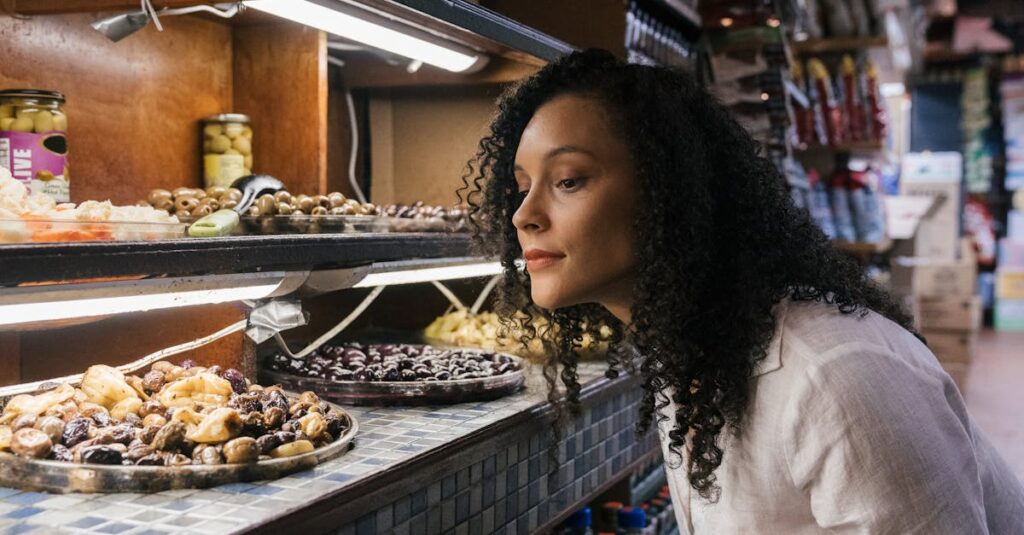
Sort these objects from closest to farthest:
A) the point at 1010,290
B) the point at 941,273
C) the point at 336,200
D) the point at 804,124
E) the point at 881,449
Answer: the point at 881,449, the point at 336,200, the point at 804,124, the point at 941,273, the point at 1010,290

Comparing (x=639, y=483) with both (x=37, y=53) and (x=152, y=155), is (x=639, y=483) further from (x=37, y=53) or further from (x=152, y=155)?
(x=37, y=53)

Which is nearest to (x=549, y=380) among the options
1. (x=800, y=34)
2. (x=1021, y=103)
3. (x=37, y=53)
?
(x=37, y=53)

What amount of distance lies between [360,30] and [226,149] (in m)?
0.65

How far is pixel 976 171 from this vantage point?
44.0ft

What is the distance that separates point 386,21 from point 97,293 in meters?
0.87

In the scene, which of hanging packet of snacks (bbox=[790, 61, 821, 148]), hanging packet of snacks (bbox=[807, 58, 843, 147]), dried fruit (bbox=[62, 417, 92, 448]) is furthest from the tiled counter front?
hanging packet of snacks (bbox=[807, 58, 843, 147])

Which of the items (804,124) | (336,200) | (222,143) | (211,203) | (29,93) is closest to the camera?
(29,93)

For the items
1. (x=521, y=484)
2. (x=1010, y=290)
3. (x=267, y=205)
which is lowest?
(x=1010, y=290)

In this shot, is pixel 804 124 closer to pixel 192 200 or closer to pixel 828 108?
pixel 828 108

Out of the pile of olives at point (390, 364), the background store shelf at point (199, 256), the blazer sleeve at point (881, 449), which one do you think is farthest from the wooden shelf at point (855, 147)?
the blazer sleeve at point (881, 449)

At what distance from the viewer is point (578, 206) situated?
60.1 inches

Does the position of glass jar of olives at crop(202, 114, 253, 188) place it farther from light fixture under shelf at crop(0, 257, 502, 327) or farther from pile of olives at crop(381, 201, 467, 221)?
light fixture under shelf at crop(0, 257, 502, 327)

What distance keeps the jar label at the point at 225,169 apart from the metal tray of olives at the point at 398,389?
57cm

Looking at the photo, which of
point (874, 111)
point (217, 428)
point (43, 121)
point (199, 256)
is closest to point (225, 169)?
point (43, 121)
